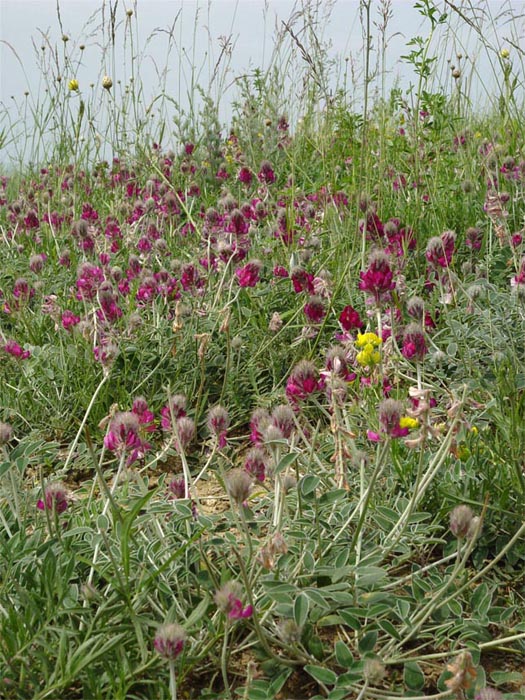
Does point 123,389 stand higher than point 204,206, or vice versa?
point 204,206

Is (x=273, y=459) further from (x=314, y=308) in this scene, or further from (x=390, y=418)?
(x=314, y=308)

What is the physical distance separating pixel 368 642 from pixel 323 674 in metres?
0.13

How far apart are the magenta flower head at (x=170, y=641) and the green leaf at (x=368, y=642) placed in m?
0.44

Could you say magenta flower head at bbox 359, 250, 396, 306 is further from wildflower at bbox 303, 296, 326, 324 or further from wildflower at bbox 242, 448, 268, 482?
wildflower at bbox 242, 448, 268, 482

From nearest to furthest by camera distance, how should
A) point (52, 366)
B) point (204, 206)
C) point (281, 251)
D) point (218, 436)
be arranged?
point (218, 436) → point (52, 366) → point (281, 251) → point (204, 206)

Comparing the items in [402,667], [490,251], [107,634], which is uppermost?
[490,251]

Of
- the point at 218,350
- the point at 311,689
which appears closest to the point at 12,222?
the point at 218,350

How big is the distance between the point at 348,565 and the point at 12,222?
3813mm

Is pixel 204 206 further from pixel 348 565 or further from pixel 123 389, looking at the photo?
pixel 348 565

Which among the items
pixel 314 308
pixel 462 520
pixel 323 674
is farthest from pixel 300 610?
pixel 314 308

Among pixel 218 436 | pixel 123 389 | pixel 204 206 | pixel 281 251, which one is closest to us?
pixel 218 436

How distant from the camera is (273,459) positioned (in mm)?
1533

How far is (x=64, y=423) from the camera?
105 inches

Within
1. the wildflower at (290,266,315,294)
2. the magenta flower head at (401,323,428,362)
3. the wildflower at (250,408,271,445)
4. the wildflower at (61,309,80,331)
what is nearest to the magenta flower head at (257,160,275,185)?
the wildflower at (61,309,80,331)
